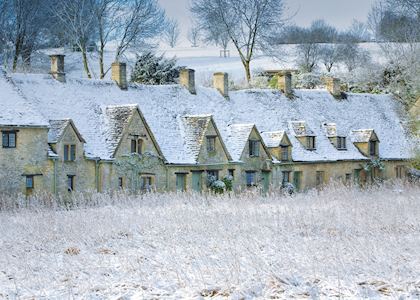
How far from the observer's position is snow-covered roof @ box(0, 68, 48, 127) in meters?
35.5

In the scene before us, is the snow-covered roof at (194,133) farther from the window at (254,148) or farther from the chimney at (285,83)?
the chimney at (285,83)

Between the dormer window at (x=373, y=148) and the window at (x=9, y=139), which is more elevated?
the window at (x=9, y=139)

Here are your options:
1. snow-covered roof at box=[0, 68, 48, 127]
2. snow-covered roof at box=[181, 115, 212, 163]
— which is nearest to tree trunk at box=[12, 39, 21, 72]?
snow-covered roof at box=[181, 115, 212, 163]

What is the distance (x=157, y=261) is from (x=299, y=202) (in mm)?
11785

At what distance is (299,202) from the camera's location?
90.6 ft

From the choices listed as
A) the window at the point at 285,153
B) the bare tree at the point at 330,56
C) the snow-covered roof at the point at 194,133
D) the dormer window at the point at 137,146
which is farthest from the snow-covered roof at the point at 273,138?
the bare tree at the point at 330,56

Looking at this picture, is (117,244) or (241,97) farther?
(241,97)

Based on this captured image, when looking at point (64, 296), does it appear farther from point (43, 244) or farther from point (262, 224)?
point (262, 224)

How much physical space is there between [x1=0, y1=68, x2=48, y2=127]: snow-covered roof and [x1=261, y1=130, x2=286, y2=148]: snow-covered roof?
14465mm

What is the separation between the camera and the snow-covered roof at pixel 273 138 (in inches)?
1768

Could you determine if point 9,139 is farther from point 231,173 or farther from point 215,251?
point 215,251

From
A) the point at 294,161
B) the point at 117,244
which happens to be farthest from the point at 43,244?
the point at 294,161

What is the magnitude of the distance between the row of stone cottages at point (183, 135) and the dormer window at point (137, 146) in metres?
0.06

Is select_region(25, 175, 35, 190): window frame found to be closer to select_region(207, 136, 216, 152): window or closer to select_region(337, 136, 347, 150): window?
select_region(207, 136, 216, 152): window
